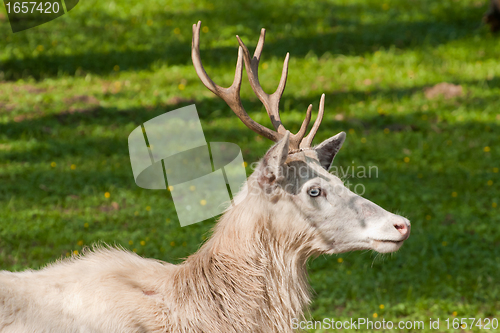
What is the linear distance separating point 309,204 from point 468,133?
6.84 metres

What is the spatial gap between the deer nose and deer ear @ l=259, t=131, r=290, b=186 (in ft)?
2.80

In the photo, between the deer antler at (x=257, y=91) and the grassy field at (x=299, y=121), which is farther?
the grassy field at (x=299, y=121)

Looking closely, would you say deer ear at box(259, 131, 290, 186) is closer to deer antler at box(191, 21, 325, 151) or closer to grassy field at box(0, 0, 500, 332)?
deer antler at box(191, 21, 325, 151)

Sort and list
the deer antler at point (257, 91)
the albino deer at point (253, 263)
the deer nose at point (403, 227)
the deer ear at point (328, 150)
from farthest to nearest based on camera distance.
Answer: the deer ear at point (328, 150) < the deer antler at point (257, 91) < the deer nose at point (403, 227) < the albino deer at point (253, 263)

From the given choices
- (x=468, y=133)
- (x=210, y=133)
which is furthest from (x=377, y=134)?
(x=210, y=133)

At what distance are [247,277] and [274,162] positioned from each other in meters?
0.80

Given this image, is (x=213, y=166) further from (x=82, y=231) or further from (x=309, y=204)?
(x=309, y=204)

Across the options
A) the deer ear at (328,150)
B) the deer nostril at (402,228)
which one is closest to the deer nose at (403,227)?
the deer nostril at (402,228)

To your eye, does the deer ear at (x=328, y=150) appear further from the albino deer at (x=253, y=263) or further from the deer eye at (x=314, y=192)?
the deer eye at (x=314, y=192)

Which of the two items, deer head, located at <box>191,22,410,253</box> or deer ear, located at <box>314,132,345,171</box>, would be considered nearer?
deer head, located at <box>191,22,410,253</box>

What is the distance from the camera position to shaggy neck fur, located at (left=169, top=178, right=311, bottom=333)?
3531 millimetres

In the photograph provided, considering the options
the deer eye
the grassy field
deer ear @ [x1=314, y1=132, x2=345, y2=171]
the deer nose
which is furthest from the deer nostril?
the grassy field

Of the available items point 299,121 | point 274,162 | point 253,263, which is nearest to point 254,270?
point 253,263

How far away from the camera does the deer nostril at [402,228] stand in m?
3.55
